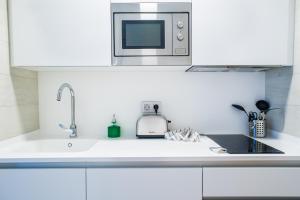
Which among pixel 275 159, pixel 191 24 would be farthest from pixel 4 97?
pixel 275 159

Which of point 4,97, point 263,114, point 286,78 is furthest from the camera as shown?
point 263,114

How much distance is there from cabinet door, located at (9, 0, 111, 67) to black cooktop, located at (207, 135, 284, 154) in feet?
3.06

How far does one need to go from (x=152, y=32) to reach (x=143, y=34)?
0.06 m

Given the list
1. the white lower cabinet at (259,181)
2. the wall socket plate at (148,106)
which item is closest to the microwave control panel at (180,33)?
the wall socket plate at (148,106)

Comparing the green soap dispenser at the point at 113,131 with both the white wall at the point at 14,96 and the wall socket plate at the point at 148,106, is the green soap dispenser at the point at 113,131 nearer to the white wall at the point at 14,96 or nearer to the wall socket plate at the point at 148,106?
the wall socket plate at the point at 148,106

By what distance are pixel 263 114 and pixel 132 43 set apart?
1052mm

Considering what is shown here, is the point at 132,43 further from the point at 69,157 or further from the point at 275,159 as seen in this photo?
the point at 275,159

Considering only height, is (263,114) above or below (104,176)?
above

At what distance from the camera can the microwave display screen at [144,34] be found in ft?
4.00

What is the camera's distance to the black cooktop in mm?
1077

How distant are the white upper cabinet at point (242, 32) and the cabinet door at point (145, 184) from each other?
0.66 metres

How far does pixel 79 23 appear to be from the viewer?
3.93 feet

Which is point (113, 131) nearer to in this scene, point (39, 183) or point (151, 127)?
point (151, 127)

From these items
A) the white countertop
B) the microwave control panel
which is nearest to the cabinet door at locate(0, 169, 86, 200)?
→ the white countertop
